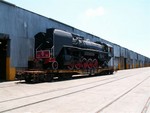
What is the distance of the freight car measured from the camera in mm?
19775

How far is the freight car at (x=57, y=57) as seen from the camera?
19.8m

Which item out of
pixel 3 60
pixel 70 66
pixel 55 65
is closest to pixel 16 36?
pixel 3 60

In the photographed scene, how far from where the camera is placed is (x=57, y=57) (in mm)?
21781

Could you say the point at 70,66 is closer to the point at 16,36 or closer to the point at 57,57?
the point at 57,57

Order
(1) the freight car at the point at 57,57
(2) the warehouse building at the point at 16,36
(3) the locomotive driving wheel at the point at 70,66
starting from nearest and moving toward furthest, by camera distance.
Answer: (1) the freight car at the point at 57,57, (2) the warehouse building at the point at 16,36, (3) the locomotive driving wheel at the point at 70,66

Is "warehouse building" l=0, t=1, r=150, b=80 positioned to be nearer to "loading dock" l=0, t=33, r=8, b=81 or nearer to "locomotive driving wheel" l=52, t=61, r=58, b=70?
"loading dock" l=0, t=33, r=8, b=81

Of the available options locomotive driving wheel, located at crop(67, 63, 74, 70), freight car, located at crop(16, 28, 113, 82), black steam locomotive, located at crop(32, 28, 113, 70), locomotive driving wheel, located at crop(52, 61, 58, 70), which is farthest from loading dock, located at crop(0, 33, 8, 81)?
locomotive driving wheel, located at crop(67, 63, 74, 70)

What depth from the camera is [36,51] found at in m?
21.8

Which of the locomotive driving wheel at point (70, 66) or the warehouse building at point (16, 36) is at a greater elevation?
the warehouse building at point (16, 36)

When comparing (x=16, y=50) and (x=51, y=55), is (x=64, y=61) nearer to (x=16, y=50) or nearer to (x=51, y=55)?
(x=51, y=55)

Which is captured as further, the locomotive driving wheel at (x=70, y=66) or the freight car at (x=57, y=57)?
the locomotive driving wheel at (x=70, y=66)

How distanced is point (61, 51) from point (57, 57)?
74cm

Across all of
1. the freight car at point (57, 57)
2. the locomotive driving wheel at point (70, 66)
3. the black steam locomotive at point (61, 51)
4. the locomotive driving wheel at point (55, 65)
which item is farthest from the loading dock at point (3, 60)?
the locomotive driving wheel at point (70, 66)

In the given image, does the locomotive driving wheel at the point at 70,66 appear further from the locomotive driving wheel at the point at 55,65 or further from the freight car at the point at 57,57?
the locomotive driving wheel at the point at 55,65
